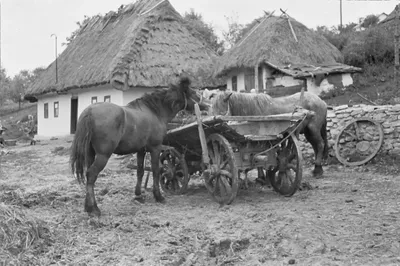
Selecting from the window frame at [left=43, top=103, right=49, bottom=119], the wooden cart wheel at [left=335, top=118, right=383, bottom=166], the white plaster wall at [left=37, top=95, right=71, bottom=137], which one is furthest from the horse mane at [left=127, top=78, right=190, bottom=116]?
the window frame at [left=43, top=103, right=49, bottom=119]

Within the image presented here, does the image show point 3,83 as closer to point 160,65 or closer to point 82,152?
point 160,65

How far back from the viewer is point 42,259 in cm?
406

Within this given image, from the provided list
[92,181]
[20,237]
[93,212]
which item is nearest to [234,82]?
[92,181]

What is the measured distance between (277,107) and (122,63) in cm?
1122

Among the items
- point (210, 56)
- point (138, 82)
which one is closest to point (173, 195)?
point (138, 82)

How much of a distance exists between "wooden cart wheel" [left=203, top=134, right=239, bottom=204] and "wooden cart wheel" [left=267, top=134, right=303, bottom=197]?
0.91 m

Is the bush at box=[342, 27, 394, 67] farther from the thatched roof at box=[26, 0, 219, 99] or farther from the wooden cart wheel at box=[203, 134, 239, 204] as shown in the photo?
the wooden cart wheel at box=[203, 134, 239, 204]

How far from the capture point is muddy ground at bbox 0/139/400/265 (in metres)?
4.09

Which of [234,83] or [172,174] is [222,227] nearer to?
[172,174]

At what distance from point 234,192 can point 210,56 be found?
15.8m

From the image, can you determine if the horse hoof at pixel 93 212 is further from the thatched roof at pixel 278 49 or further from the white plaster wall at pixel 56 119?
the white plaster wall at pixel 56 119

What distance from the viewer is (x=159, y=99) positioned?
685 cm

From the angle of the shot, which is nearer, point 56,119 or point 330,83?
point 330,83

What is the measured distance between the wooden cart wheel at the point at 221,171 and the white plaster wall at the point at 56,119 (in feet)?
57.0
